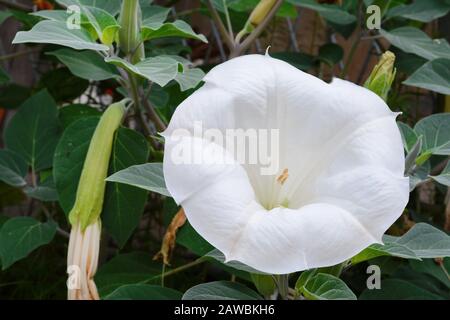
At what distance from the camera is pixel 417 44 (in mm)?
870

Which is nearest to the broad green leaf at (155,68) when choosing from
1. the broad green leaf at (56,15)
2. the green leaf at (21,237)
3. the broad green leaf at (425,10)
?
the broad green leaf at (56,15)

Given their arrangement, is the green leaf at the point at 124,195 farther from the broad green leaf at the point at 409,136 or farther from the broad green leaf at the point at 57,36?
the broad green leaf at the point at 409,136

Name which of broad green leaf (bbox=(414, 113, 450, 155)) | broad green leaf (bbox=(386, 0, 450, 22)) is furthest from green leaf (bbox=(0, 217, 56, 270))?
broad green leaf (bbox=(386, 0, 450, 22))

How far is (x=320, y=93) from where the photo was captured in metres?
0.56

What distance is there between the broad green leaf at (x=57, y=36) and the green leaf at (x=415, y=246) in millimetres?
322

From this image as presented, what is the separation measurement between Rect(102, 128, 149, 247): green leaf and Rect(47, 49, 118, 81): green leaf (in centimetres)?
10

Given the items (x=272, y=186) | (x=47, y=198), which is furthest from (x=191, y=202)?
(x=47, y=198)

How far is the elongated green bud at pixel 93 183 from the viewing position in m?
0.65

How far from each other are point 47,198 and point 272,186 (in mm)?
418

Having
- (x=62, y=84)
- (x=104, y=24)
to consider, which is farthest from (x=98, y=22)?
(x=62, y=84)

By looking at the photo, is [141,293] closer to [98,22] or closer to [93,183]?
[93,183]

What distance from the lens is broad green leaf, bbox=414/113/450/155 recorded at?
0.70 meters

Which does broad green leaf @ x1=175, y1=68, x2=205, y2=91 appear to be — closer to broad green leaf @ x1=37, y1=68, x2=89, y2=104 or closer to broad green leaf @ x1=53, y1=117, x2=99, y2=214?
broad green leaf @ x1=53, y1=117, x2=99, y2=214

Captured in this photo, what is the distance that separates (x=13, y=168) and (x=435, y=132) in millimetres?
601
